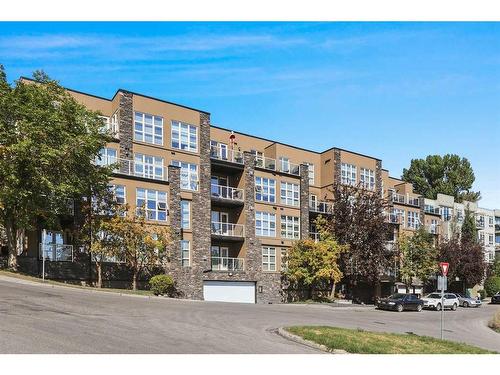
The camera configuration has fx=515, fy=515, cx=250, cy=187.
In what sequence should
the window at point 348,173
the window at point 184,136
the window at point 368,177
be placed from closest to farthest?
the window at point 184,136, the window at point 348,173, the window at point 368,177

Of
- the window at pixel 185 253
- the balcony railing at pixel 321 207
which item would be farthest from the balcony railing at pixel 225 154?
the balcony railing at pixel 321 207

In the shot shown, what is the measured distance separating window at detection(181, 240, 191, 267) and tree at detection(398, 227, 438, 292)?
22936 millimetres

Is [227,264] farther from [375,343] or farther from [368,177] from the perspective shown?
[375,343]

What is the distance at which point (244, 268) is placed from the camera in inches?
1624

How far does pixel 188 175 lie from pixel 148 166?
3.28 metres

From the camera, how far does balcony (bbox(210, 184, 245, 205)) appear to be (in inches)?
1617

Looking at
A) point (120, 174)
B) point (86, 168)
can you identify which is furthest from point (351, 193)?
point (86, 168)

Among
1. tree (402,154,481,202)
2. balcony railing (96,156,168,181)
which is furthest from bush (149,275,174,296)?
tree (402,154,481,202)

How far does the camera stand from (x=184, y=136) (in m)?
40.3

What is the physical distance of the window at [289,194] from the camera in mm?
45656

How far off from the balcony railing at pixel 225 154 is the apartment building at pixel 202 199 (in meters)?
0.10

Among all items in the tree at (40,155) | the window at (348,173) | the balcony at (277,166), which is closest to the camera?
the tree at (40,155)

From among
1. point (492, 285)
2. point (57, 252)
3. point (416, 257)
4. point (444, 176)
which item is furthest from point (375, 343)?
point (444, 176)

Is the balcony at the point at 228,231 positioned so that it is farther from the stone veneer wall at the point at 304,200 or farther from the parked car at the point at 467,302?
the parked car at the point at 467,302
